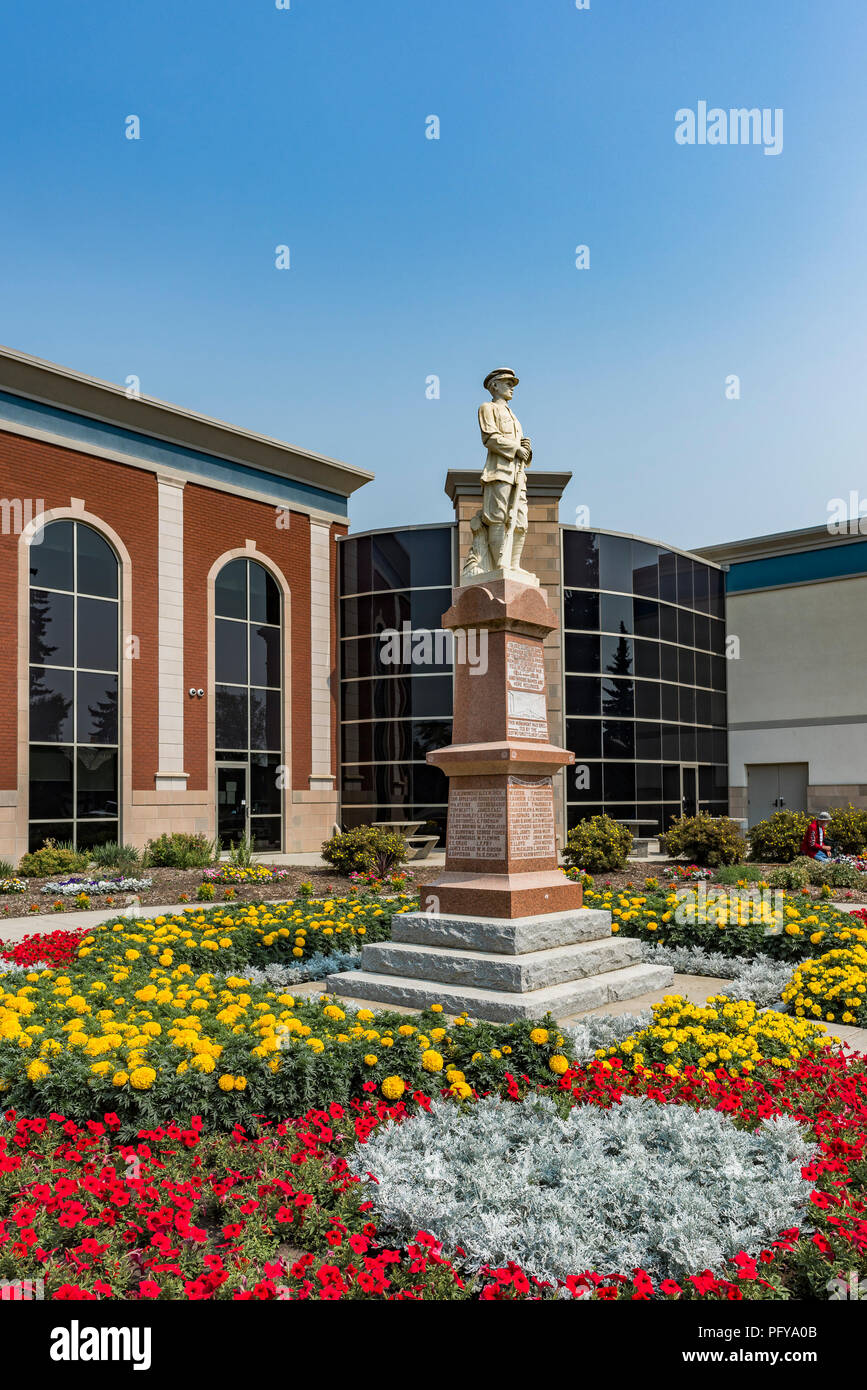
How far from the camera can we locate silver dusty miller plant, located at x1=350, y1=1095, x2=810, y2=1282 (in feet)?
11.5

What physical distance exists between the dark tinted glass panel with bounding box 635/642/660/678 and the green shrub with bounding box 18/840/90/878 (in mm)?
15467

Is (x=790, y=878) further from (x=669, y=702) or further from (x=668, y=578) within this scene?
(x=668, y=578)

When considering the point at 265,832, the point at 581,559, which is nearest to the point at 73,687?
the point at 265,832

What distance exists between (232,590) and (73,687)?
5084 millimetres

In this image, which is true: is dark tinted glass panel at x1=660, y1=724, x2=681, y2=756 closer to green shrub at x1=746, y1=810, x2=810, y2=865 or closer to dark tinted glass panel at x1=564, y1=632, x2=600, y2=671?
dark tinted glass panel at x1=564, y1=632, x2=600, y2=671

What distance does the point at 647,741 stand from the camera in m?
26.6

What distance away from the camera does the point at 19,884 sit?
16.1 m

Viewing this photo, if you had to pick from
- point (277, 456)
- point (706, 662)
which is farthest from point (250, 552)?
point (706, 662)

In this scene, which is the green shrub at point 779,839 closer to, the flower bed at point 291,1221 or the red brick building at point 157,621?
the red brick building at point 157,621

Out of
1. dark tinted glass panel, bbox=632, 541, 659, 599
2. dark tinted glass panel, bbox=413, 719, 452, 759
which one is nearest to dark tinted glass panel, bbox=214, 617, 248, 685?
dark tinted glass panel, bbox=413, 719, 452, 759

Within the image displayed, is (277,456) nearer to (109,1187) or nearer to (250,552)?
(250,552)

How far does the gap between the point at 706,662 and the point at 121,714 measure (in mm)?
17956

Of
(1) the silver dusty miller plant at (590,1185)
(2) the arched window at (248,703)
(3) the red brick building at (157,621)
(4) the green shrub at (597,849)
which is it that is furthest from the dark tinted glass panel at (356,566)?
(1) the silver dusty miller plant at (590,1185)

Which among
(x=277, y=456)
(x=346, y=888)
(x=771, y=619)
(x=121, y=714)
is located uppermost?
(x=277, y=456)
